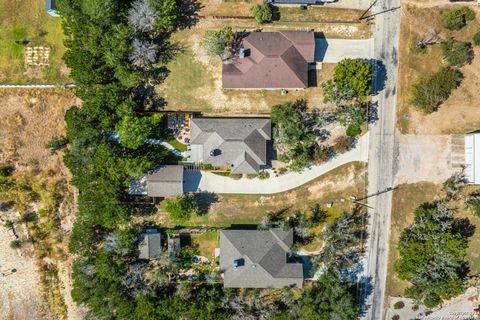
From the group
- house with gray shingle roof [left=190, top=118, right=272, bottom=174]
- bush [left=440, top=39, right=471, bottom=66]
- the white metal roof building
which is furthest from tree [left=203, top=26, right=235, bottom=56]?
the white metal roof building

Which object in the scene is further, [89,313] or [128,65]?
[89,313]

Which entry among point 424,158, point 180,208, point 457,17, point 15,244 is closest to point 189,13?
point 180,208

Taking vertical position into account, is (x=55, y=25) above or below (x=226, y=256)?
above

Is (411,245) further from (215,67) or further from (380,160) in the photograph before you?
(215,67)

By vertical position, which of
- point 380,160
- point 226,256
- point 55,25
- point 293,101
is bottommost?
point 226,256

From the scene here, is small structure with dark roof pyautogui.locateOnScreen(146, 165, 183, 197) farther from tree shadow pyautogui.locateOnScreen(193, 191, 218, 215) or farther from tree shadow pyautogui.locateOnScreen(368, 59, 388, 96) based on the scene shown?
tree shadow pyautogui.locateOnScreen(368, 59, 388, 96)

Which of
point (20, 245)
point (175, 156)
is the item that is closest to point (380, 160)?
point (175, 156)

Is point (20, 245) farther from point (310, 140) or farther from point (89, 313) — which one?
point (310, 140)
